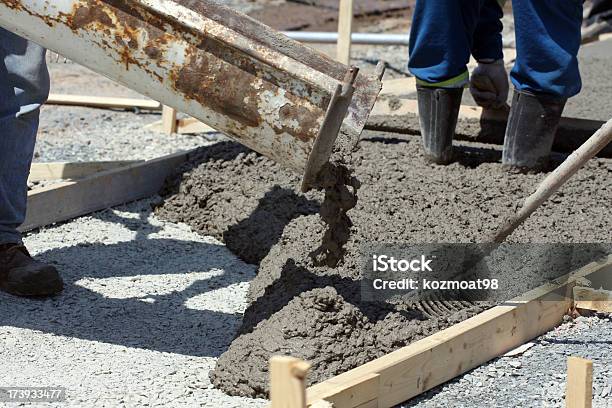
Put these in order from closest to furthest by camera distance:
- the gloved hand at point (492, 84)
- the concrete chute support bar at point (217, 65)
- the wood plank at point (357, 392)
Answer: the wood plank at point (357, 392), the concrete chute support bar at point (217, 65), the gloved hand at point (492, 84)

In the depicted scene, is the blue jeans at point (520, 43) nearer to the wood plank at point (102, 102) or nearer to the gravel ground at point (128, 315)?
the gravel ground at point (128, 315)

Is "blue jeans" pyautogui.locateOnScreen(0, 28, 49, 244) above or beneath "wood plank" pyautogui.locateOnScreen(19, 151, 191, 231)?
above

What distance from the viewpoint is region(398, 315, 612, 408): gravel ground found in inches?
114

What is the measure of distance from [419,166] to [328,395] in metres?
2.10

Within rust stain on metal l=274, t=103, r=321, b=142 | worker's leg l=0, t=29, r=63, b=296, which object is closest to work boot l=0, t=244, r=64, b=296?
worker's leg l=0, t=29, r=63, b=296

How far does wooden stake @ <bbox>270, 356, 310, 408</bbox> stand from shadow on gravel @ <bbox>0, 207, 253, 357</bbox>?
116cm

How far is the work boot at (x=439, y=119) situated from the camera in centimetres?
450

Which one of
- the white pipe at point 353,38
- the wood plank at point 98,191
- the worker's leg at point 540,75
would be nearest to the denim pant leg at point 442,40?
the worker's leg at point 540,75

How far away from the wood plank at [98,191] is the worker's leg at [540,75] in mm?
1521

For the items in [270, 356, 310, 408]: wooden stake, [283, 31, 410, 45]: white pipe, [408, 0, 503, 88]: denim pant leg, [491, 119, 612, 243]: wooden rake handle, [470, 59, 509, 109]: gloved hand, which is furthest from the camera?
[283, 31, 410, 45]: white pipe

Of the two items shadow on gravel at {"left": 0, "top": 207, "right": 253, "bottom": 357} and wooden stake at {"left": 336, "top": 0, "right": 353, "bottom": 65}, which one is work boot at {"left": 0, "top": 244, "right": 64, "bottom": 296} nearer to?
shadow on gravel at {"left": 0, "top": 207, "right": 253, "bottom": 357}

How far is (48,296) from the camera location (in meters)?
3.59

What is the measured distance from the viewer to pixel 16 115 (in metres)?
3.61

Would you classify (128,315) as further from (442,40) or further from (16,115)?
(442,40)
